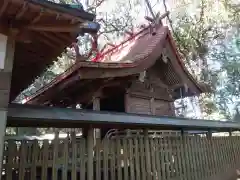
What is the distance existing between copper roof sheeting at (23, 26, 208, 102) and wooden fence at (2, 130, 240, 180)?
5.73 feet

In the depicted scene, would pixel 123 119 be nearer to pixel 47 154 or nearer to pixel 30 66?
pixel 47 154

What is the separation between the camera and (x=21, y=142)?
3.52 meters

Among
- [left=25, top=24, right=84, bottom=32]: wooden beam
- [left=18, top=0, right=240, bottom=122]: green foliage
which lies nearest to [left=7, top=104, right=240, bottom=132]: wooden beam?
[left=25, top=24, right=84, bottom=32]: wooden beam

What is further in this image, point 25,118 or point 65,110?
point 65,110

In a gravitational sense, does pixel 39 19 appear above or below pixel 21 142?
above

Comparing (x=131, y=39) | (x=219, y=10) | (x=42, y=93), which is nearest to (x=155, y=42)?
(x=131, y=39)

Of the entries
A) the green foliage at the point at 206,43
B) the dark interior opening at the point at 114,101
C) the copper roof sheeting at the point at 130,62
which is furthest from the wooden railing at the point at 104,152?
the green foliage at the point at 206,43

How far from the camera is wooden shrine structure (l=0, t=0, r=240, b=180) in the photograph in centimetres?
331

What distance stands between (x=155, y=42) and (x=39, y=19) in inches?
221

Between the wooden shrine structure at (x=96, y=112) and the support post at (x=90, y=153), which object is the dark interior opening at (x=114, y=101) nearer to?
the wooden shrine structure at (x=96, y=112)

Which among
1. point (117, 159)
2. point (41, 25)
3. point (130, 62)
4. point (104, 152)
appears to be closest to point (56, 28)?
point (41, 25)

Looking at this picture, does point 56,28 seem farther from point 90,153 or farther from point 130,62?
point 130,62

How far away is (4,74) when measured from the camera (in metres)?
3.17

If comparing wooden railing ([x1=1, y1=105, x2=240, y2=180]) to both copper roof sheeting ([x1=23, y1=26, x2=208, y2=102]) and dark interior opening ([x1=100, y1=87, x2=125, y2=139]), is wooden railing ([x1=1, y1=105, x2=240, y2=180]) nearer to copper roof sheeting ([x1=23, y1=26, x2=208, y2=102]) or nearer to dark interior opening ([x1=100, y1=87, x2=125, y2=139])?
dark interior opening ([x1=100, y1=87, x2=125, y2=139])
